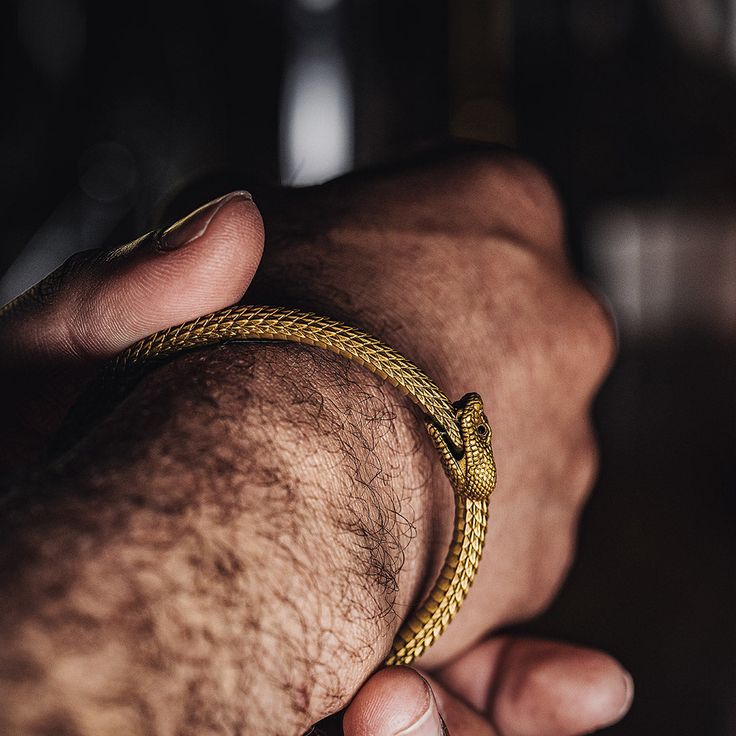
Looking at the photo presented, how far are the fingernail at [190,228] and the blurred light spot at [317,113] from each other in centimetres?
271

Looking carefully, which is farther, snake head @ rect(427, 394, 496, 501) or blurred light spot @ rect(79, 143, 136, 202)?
blurred light spot @ rect(79, 143, 136, 202)

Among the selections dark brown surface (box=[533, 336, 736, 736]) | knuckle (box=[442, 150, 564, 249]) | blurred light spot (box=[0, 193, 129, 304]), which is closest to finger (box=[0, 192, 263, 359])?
knuckle (box=[442, 150, 564, 249])

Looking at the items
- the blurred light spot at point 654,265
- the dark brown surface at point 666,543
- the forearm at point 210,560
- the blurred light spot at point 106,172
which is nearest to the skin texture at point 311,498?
the forearm at point 210,560

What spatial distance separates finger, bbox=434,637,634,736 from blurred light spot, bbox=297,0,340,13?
9.64ft

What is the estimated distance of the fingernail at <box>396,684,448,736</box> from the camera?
1.26 ft

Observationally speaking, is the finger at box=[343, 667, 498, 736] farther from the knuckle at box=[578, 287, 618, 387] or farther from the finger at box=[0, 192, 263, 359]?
the knuckle at box=[578, 287, 618, 387]

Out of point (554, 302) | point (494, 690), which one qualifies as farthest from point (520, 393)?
point (494, 690)

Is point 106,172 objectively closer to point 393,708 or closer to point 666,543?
point 666,543

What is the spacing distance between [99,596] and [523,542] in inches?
16.5

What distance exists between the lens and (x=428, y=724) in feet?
1.29

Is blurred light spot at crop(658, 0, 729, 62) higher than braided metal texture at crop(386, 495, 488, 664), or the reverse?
braided metal texture at crop(386, 495, 488, 664)

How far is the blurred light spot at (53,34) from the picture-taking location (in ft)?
8.69

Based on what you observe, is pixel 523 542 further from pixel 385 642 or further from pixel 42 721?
pixel 42 721

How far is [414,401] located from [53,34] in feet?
9.27
